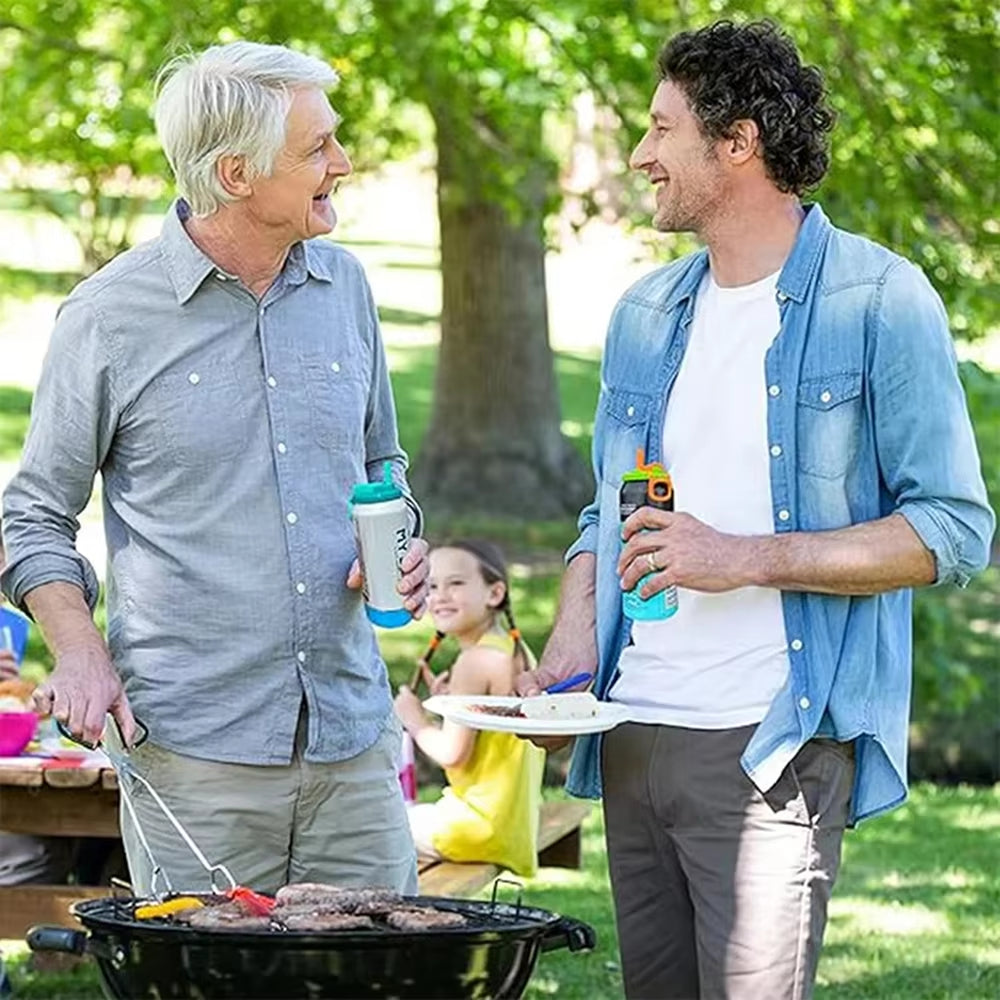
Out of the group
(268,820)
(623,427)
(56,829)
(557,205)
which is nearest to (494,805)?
(56,829)

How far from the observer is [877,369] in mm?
3584

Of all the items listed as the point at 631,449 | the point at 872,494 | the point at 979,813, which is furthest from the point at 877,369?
the point at 979,813

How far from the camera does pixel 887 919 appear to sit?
24.5 feet

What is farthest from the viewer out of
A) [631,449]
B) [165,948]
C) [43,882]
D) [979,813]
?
[979,813]

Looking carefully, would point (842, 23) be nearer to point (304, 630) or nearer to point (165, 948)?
point (304, 630)

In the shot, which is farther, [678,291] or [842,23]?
[842,23]

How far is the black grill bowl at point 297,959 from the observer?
3.08 m

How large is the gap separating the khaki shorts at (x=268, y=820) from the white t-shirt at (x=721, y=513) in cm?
49

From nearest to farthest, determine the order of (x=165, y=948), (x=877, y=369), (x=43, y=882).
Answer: (x=165, y=948), (x=877, y=369), (x=43, y=882)

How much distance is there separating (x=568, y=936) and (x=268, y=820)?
66 cm

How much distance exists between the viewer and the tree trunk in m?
15.7

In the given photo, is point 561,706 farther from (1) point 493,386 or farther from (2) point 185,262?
(1) point 493,386

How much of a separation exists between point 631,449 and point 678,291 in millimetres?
266

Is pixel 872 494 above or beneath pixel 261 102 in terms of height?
beneath
